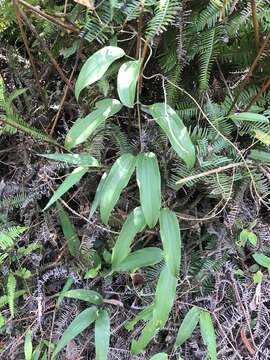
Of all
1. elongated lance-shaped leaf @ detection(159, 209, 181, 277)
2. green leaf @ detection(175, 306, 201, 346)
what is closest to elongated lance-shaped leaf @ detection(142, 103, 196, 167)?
elongated lance-shaped leaf @ detection(159, 209, 181, 277)

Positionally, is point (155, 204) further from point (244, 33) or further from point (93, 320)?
point (244, 33)

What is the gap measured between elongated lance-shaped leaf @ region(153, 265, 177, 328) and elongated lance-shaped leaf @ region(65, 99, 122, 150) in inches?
13.1

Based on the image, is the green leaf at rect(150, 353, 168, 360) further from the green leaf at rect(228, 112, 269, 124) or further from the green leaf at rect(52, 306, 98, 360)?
the green leaf at rect(228, 112, 269, 124)

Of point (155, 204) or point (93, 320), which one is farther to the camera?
point (93, 320)

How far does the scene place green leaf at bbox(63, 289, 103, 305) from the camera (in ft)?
3.82

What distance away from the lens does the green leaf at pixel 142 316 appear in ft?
3.68

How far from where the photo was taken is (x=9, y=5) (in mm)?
1205

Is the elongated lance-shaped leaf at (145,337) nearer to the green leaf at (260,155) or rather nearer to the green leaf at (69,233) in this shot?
the green leaf at (69,233)

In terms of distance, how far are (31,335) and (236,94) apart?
2.61 ft

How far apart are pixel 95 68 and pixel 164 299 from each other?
0.50 metres

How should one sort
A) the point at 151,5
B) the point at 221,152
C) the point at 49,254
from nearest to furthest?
the point at 151,5
the point at 221,152
the point at 49,254

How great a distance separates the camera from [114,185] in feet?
3.25

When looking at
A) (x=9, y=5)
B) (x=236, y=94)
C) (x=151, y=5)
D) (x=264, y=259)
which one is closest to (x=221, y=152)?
(x=236, y=94)

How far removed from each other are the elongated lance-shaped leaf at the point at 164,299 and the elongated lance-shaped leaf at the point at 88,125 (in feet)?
1.10
